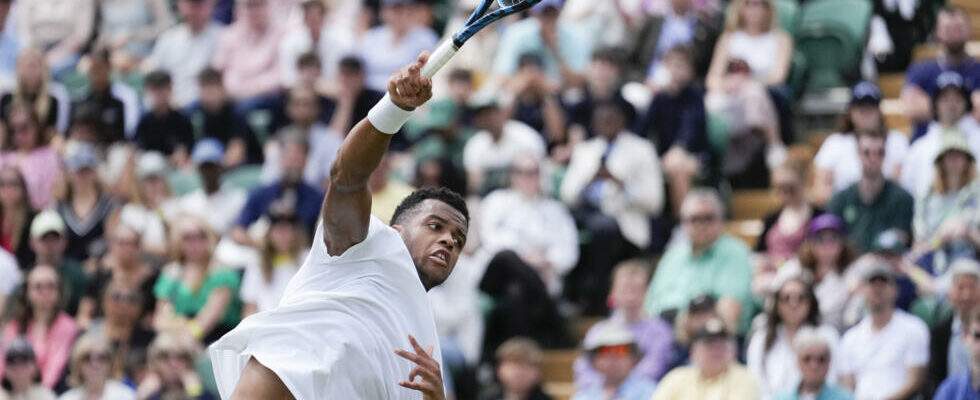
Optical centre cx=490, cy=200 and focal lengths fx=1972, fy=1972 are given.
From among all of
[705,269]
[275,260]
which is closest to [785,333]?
[705,269]

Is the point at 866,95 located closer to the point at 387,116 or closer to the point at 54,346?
the point at 54,346

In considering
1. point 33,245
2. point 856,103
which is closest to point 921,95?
point 856,103

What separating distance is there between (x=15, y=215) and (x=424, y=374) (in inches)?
307

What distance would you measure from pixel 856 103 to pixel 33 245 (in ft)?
18.1

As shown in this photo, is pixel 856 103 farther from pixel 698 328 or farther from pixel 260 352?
pixel 260 352

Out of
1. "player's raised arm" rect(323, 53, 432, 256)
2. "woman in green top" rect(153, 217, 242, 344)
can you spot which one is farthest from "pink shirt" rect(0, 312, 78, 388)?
"player's raised arm" rect(323, 53, 432, 256)

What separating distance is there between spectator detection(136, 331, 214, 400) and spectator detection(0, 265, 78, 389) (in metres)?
0.82

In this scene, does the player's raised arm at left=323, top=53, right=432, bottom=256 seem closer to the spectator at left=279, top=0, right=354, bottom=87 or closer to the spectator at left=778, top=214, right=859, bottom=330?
the spectator at left=778, top=214, right=859, bottom=330

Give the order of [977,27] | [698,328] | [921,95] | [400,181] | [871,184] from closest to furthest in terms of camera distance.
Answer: [698,328] → [871,184] → [921,95] → [400,181] → [977,27]

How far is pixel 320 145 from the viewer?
44.4 feet

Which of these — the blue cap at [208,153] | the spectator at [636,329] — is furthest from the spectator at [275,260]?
the spectator at [636,329]

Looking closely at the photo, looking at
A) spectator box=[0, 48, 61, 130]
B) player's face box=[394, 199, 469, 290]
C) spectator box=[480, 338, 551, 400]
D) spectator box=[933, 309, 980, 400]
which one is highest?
spectator box=[0, 48, 61, 130]

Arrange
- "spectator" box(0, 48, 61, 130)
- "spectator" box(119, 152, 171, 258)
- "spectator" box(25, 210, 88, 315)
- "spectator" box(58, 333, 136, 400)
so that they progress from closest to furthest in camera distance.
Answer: "spectator" box(58, 333, 136, 400)
"spectator" box(25, 210, 88, 315)
"spectator" box(119, 152, 171, 258)
"spectator" box(0, 48, 61, 130)

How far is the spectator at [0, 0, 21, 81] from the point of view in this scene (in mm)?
15695
